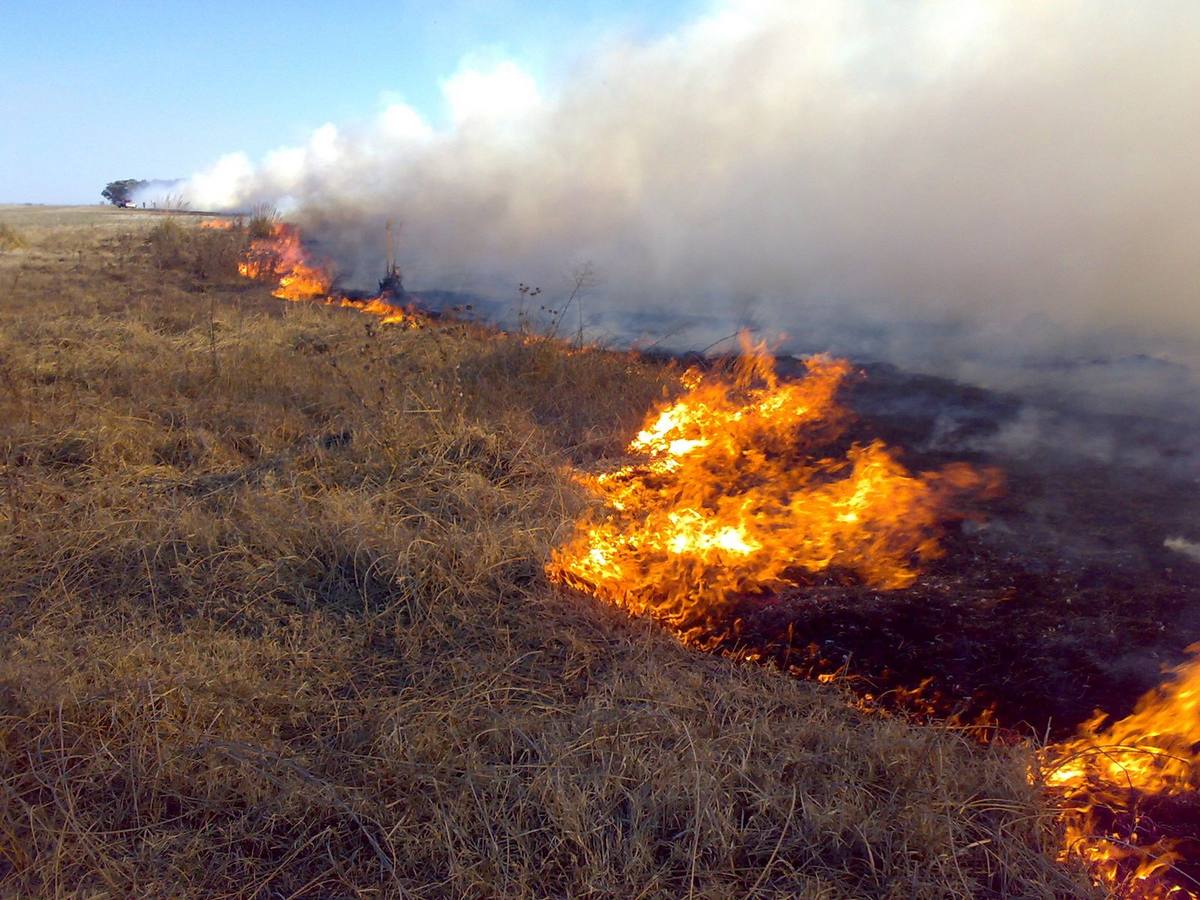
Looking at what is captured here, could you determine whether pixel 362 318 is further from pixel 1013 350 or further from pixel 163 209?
pixel 163 209

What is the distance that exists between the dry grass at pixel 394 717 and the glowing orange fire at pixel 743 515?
32cm

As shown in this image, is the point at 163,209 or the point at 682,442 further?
the point at 163,209

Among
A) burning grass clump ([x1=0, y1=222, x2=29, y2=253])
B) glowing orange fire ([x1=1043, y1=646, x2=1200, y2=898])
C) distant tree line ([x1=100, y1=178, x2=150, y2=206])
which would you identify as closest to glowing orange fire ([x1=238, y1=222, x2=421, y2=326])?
burning grass clump ([x1=0, y1=222, x2=29, y2=253])

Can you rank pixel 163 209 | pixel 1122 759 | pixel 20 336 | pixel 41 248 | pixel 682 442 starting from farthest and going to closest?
1. pixel 163 209
2. pixel 41 248
3. pixel 20 336
4. pixel 682 442
5. pixel 1122 759

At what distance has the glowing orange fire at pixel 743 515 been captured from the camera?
401 centimetres

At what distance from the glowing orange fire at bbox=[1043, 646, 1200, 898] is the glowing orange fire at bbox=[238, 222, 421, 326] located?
314 inches

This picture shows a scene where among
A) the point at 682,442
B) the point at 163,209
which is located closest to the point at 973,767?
the point at 682,442

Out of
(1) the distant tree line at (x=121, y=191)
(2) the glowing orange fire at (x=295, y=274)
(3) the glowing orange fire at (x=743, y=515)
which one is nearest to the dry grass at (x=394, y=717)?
(3) the glowing orange fire at (x=743, y=515)

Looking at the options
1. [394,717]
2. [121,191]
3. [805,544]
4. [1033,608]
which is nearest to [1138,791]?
[1033,608]

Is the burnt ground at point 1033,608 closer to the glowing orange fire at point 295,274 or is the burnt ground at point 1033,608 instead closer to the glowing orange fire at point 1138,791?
the glowing orange fire at point 1138,791

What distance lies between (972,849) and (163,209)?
24546mm

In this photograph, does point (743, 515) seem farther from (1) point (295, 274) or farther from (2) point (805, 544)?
(1) point (295, 274)

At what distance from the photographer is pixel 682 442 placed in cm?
601

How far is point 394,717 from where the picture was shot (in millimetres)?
2920
